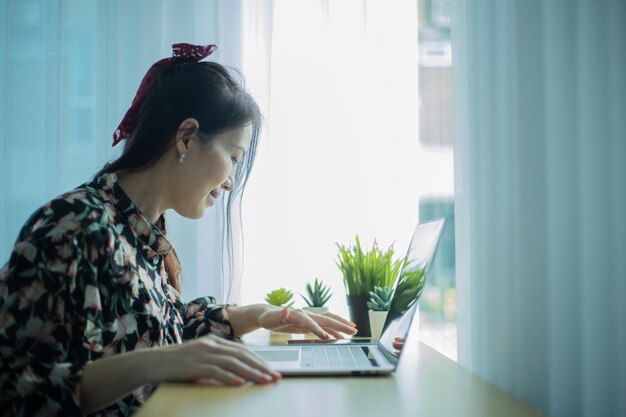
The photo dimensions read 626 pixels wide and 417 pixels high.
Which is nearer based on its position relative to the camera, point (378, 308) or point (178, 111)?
point (178, 111)

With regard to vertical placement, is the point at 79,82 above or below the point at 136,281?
above

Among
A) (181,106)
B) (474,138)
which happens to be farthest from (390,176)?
(181,106)

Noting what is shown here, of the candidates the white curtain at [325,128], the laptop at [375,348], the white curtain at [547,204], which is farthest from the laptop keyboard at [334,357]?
the white curtain at [325,128]

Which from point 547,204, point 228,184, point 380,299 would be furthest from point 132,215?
point 547,204

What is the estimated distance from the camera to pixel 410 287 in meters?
1.03

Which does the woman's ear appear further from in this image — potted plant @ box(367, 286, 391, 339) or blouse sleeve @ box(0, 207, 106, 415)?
potted plant @ box(367, 286, 391, 339)

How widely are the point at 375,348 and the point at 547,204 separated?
52cm

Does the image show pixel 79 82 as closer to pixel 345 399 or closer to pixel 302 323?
pixel 302 323

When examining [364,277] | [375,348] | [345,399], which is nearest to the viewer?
[345,399]

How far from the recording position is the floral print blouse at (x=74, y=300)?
80 cm

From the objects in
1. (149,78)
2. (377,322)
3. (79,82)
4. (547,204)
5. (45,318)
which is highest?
(79,82)

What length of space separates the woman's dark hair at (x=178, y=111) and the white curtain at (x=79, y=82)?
28.9 inches

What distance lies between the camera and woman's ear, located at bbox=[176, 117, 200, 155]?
1132 mm

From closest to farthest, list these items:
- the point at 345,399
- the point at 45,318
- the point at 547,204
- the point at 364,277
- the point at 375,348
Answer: the point at 345,399 → the point at 45,318 → the point at 375,348 → the point at 547,204 → the point at 364,277
